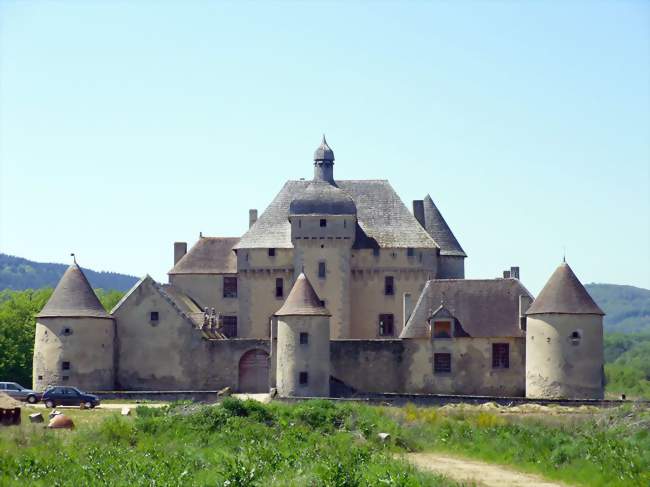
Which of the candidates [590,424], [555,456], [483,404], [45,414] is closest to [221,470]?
[555,456]

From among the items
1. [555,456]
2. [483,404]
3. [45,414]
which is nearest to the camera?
[555,456]

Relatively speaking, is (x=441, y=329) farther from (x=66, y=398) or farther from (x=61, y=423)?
(x=61, y=423)

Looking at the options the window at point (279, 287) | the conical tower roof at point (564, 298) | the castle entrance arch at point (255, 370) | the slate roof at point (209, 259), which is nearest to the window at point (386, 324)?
the window at point (279, 287)

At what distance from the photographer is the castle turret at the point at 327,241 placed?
7162 cm

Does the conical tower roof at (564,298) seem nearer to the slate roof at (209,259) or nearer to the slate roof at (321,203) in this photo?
the slate roof at (321,203)

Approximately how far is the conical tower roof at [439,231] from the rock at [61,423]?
3044 centimetres

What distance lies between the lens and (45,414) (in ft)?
178

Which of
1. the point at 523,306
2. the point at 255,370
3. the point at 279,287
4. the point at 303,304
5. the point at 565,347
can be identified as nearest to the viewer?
the point at 565,347

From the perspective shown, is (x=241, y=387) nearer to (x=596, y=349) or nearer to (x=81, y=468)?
(x=596, y=349)

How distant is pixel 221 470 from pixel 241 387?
3152 cm

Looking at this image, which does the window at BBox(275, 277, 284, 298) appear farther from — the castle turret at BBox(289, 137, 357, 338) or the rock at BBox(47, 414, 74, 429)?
the rock at BBox(47, 414, 74, 429)

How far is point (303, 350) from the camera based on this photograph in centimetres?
6328

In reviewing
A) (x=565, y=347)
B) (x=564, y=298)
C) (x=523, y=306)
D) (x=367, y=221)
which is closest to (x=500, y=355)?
(x=523, y=306)

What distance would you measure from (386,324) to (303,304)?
35.1 ft
